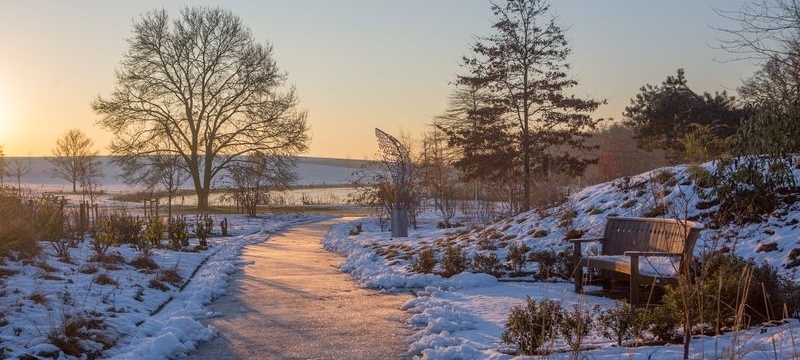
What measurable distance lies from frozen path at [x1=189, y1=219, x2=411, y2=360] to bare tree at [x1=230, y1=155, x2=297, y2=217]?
73.8ft

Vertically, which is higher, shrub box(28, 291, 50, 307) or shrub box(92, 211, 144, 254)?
shrub box(92, 211, 144, 254)

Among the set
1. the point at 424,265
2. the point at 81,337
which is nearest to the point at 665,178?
the point at 424,265

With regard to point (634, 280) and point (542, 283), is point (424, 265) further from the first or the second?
point (634, 280)

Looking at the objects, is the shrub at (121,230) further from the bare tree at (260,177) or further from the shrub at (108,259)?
the bare tree at (260,177)

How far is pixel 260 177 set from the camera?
36.3 meters

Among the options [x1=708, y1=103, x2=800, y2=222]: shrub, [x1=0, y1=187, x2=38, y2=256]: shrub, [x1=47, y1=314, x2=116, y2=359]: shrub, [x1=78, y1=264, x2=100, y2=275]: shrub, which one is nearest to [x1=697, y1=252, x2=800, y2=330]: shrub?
[x1=708, y1=103, x2=800, y2=222]: shrub

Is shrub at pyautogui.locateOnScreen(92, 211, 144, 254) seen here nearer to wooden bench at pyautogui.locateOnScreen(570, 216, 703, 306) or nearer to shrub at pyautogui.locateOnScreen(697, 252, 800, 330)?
wooden bench at pyautogui.locateOnScreen(570, 216, 703, 306)

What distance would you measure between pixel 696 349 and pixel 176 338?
4.38 m

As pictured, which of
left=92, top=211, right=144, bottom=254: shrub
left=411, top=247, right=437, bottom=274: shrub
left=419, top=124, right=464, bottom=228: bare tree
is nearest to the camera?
left=411, top=247, right=437, bottom=274: shrub

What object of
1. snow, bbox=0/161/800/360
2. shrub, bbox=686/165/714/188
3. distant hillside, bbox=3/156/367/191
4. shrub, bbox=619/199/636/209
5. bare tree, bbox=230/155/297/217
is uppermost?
distant hillside, bbox=3/156/367/191

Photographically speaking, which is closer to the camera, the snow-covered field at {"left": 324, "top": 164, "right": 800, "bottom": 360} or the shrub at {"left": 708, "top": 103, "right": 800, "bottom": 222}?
the snow-covered field at {"left": 324, "top": 164, "right": 800, "bottom": 360}

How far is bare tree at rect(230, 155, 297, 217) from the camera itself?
3531cm

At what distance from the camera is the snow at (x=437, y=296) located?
548 cm

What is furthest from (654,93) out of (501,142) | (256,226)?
(256,226)
